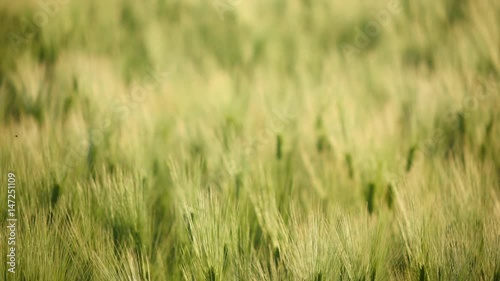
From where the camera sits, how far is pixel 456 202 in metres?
1.02

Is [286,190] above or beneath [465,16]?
beneath

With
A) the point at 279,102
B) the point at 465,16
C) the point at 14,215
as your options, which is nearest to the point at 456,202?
the point at 279,102

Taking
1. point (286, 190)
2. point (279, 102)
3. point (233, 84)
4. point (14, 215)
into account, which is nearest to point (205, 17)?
point (233, 84)

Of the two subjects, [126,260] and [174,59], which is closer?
[126,260]

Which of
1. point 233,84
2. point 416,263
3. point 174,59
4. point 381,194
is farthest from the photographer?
point 174,59

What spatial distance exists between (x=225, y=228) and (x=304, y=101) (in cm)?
81

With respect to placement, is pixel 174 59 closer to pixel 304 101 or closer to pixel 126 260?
pixel 304 101

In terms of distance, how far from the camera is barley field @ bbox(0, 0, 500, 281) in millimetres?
868

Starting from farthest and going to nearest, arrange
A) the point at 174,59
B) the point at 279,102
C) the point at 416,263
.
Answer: the point at 174,59 < the point at 279,102 < the point at 416,263

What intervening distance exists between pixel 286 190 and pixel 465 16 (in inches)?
63.4

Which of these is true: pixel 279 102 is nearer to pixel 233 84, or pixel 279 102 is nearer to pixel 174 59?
pixel 233 84

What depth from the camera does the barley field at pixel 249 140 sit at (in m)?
0.87

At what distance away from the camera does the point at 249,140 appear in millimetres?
1305

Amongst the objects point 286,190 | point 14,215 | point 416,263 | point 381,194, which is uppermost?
point 14,215
